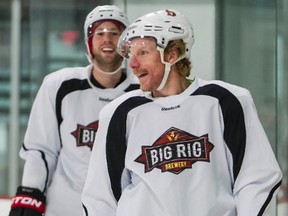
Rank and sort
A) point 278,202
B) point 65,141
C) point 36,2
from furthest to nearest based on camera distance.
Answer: point 36,2, point 278,202, point 65,141

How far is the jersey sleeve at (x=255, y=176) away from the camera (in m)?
2.54

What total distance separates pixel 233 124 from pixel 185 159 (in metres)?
0.14

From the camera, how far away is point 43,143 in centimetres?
330

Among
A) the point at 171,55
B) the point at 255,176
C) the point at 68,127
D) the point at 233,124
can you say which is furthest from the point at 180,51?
the point at 68,127

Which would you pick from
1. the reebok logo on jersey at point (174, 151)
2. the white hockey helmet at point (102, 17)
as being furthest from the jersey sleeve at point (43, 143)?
the reebok logo on jersey at point (174, 151)

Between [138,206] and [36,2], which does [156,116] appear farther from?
[36,2]

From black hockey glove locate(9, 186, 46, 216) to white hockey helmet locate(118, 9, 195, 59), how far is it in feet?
2.46

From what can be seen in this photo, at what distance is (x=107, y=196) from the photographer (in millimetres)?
2648

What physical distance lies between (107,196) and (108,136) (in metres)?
0.14

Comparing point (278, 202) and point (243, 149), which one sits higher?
point (243, 149)

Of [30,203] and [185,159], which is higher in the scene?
[185,159]

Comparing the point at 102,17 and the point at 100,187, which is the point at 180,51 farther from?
the point at 102,17

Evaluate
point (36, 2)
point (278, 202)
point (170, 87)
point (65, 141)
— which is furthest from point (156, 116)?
point (36, 2)

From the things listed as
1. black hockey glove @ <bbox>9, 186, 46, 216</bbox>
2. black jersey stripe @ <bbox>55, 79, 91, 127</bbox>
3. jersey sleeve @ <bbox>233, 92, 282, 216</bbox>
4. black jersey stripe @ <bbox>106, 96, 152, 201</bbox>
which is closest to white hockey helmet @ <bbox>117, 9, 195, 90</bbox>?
black jersey stripe @ <bbox>106, 96, 152, 201</bbox>
